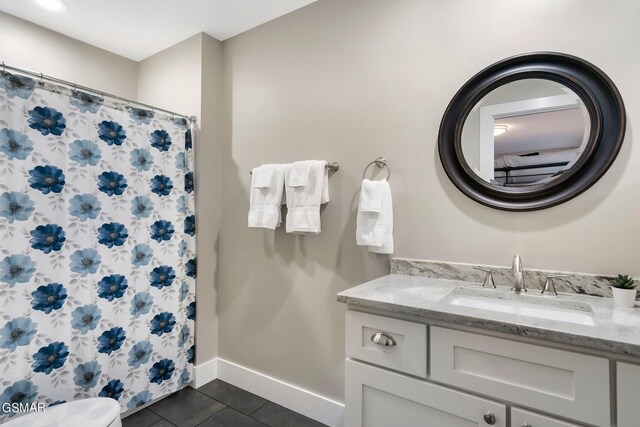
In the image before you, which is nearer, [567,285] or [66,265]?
[567,285]

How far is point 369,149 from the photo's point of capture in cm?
182

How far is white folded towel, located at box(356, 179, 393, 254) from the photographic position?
159 centimetres

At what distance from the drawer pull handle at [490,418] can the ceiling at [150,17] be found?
2.16 meters

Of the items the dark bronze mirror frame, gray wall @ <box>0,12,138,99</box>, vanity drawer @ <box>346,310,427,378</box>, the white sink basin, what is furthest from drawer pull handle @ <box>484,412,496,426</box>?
Answer: gray wall @ <box>0,12,138,99</box>

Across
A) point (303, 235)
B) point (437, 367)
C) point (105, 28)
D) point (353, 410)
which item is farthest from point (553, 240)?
point (105, 28)

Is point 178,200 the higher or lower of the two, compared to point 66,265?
higher

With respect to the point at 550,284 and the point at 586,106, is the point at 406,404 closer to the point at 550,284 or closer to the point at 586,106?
the point at 550,284

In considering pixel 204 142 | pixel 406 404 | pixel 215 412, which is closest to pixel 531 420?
pixel 406 404

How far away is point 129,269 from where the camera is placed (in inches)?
77.6

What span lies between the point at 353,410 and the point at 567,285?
0.94 meters

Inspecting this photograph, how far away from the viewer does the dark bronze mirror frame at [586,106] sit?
1287 millimetres

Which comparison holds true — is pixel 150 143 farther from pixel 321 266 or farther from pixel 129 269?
pixel 321 266

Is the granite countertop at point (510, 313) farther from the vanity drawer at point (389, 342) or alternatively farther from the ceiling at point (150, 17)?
the ceiling at point (150, 17)

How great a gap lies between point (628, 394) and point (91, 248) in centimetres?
217
